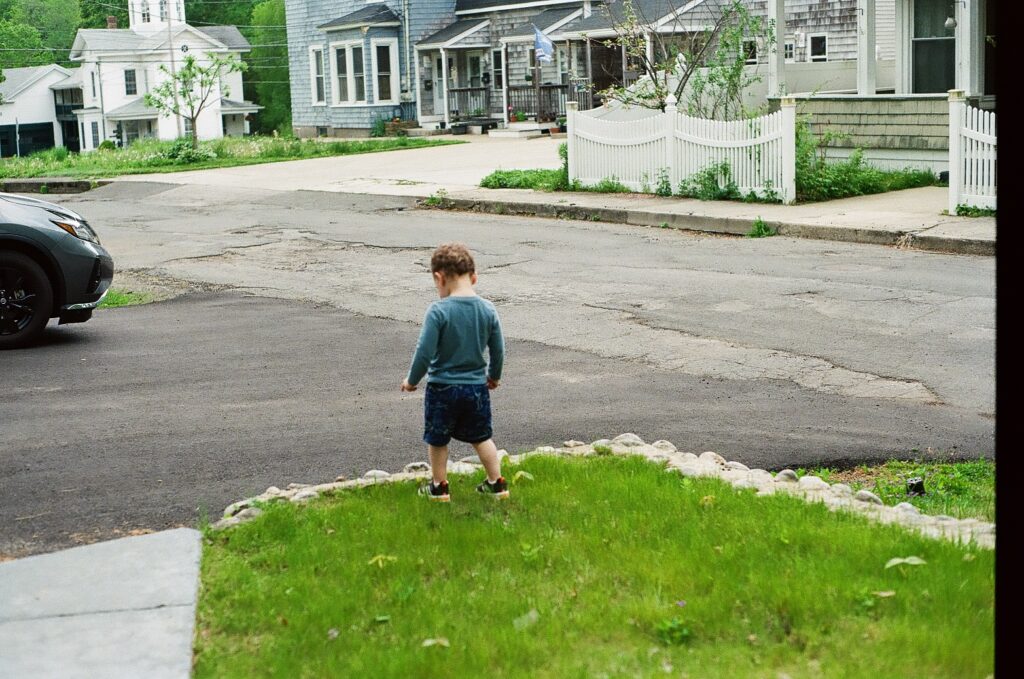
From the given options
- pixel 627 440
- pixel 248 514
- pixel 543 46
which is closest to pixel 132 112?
pixel 543 46

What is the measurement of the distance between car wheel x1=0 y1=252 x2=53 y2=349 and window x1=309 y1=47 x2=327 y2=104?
38.6 m

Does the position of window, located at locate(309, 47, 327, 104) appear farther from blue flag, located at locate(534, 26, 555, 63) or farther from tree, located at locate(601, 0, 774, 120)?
tree, located at locate(601, 0, 774, 120)

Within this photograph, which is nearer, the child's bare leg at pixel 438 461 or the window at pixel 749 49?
the child's bare leg at pixel 438 461

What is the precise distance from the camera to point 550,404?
8219mm

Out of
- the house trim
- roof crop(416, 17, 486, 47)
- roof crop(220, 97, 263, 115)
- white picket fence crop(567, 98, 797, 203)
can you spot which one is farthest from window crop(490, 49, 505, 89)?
roof crop(220, 97, 263, 115)

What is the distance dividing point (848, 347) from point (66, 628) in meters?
6.62

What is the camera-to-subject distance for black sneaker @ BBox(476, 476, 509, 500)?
19.3 feet

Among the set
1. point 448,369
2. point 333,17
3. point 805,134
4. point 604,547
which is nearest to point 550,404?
point 448,369

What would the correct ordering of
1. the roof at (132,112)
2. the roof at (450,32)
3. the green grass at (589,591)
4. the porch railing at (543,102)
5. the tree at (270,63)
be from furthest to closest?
the tree at (270,63)
the roof at (132,112)
the roof at (450,32)
the porch railing at (543,102)
the green grass at (589,591)

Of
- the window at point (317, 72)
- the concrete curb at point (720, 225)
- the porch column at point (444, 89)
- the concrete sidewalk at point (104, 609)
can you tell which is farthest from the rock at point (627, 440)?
the window at point (317, 72)

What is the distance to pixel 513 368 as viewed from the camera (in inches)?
368

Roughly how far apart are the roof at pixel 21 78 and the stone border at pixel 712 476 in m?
84.9

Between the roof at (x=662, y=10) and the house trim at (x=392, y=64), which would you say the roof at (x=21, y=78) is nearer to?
the house trim at (x=392, y=64)

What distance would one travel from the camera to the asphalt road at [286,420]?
646 centimetres
